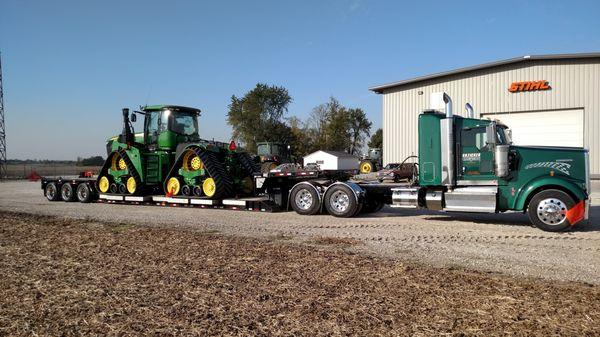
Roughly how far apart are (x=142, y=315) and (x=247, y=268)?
1792mm

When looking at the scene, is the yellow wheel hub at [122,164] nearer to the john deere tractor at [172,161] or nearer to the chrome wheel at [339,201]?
the john deere tractor at [172,161]

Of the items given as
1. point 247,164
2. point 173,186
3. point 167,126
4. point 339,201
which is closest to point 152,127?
point 167,126

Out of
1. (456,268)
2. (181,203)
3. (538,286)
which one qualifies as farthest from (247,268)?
(181,203)

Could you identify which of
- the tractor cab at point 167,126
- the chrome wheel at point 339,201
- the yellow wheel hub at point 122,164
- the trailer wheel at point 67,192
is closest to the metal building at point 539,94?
the chrome wheel at point 339,201

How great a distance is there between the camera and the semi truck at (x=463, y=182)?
28.9 ft

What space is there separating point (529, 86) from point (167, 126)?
20916 mm

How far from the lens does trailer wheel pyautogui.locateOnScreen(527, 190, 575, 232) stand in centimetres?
857

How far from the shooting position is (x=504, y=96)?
2659 cm

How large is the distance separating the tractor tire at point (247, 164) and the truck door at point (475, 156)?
6.33 meters

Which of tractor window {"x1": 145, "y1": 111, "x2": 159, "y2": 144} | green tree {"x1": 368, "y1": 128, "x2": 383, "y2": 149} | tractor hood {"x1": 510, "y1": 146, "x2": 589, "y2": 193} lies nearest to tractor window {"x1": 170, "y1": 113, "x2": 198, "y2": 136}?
tractor window {"x1": 145, "y1": 111, "x2": 159, "y2": 144}

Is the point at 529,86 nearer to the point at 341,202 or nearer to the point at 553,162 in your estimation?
the point at 553,162

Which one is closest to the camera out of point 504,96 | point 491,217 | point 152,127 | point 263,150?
point 491,217

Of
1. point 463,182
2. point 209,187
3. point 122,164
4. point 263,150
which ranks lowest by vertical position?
point 209,187

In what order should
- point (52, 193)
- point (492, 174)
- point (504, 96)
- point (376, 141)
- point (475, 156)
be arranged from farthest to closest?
point (376, 141)
point (504, 96)
point (52, 193)
point (475, 156)
point (492, 174)
